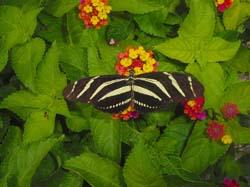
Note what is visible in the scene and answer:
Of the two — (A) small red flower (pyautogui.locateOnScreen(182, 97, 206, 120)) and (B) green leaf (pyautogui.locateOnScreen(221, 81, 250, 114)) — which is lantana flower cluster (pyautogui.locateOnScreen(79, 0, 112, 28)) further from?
(B) green leaf (pyautogui.locateOnScreen(221, 81, 250, 114))

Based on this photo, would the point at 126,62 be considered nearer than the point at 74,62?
Yes

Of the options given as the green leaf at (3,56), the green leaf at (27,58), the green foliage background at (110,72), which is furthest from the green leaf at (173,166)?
the green leaf at (3,56)

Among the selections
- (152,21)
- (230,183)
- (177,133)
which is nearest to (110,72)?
(152,21)

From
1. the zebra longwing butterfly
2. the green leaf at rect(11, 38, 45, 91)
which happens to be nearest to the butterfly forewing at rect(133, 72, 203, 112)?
the zebra longwing butterfly

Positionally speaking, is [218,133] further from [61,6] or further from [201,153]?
[61,6]

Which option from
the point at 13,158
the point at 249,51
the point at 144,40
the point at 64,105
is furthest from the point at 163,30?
the point at 13,158

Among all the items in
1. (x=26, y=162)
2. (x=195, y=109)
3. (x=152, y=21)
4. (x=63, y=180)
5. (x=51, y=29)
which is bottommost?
(x=63, y=180)
